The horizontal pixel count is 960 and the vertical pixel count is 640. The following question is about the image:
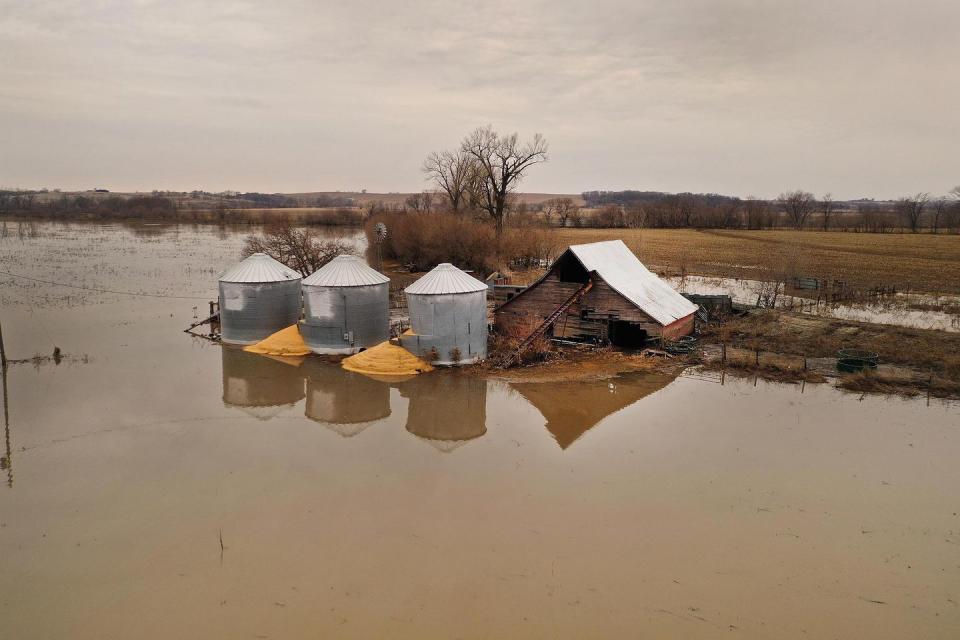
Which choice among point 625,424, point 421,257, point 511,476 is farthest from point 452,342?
point 421,257

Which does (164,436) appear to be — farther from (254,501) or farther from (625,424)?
(625,424)

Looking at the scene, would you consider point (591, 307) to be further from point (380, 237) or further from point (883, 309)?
point (380, 237)

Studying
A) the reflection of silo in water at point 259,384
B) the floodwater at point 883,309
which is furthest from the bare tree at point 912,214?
the reflection of silo in water at point 259,384

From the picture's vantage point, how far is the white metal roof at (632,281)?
24656 mm

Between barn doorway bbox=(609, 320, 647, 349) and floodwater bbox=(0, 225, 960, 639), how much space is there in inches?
128

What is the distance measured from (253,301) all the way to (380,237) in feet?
88.4

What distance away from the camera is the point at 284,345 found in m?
24.4

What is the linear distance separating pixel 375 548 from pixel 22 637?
207 inches

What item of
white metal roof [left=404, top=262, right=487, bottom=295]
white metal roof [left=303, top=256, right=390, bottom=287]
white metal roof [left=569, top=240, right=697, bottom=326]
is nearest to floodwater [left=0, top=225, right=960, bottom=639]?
white metal roof [left=404, top=262, right=487, bottom=295]

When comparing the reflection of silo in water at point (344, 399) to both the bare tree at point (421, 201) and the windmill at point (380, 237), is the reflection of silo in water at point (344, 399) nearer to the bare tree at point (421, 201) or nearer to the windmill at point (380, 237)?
the windmill at point (380, 237)

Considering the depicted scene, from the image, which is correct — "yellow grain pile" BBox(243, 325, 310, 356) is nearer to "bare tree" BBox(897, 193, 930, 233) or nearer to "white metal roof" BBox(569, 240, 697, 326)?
"white metal roof" BBox(569, 240, 697, 326)

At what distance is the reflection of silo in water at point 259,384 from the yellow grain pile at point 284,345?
1.11 ft

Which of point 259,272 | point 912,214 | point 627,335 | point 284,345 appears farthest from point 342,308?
point 912,214

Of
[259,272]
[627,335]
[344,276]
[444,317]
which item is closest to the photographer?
[444,317]
